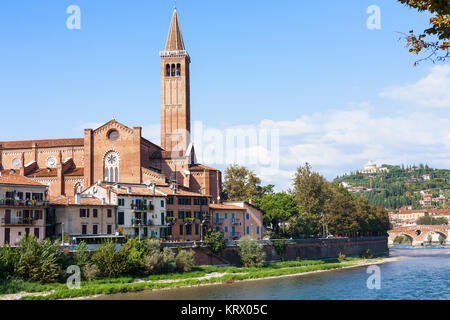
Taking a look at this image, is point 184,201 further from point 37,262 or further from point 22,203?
point 37,262

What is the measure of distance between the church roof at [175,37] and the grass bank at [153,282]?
4645 centimetres

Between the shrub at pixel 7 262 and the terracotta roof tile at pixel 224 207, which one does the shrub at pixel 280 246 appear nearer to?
the terracotta roof tile at pixel 224 207

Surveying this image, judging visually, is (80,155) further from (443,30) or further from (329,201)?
(443,30)

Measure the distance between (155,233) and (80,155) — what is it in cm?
3076

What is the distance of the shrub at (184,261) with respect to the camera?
175 ft

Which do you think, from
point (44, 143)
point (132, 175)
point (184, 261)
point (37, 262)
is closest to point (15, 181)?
point (37, 262)

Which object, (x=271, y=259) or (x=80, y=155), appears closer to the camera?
(x=271, y=259)

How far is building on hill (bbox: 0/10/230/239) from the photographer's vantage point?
76.6 metres

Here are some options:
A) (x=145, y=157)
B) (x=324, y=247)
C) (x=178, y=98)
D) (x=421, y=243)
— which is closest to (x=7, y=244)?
(x=145, y=157)

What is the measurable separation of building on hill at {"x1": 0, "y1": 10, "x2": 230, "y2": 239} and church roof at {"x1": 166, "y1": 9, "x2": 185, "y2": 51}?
5.42 ft

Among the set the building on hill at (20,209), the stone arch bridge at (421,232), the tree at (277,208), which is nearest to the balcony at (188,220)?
the building on hill at (20,209)

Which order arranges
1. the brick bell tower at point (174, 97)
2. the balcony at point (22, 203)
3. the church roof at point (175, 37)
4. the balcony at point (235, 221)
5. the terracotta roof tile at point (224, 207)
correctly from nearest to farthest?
the balcony at point (22, 203) < the terracotta roof tile at point (224, 207) < the balcony at point (235, 221) < the brick bell tower at point (174, 97) < the church roof at point (175, 37)

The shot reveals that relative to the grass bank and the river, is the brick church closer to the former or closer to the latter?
the grass bank
